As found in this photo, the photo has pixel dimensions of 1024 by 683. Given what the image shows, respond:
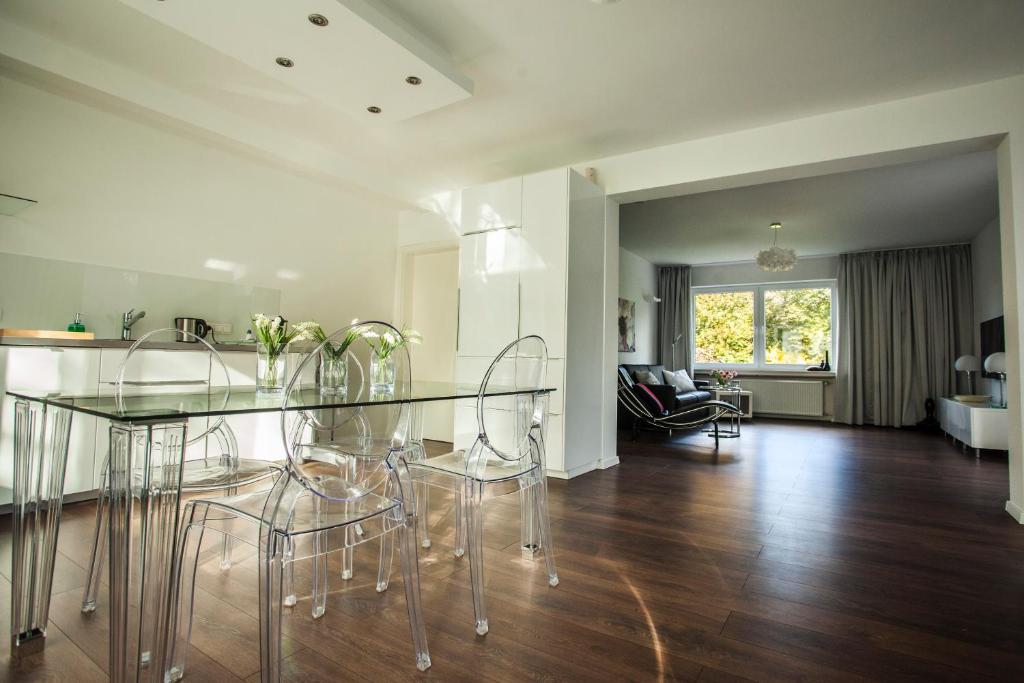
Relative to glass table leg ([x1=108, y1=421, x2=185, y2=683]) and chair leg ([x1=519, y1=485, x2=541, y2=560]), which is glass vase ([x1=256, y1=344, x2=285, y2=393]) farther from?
chair leg ([x1=519, y1=485, x2=541, y2=560])

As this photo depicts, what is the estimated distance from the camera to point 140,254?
11.6ft

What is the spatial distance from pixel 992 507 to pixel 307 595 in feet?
12.5

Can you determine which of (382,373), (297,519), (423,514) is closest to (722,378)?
(423,514)

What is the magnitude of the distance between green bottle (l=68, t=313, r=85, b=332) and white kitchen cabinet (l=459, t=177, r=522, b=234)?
266 cm

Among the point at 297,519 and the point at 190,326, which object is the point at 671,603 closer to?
the point at 297,519

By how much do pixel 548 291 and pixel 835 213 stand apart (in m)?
3.95

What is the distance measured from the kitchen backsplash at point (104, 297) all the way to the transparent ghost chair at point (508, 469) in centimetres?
251

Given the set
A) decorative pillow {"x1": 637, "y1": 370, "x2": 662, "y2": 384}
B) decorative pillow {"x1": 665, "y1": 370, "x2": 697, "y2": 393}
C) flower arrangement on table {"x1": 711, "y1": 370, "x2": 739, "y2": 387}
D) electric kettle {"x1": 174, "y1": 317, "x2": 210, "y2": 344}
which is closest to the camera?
electric kettle {"x1": 174, "y1": 317, "x2": 210, "y2": 344}

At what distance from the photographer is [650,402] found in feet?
19.2

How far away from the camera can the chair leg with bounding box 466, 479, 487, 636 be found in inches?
63.9

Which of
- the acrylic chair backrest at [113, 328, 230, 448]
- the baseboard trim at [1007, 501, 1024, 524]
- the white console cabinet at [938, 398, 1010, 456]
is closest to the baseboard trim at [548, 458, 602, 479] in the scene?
the acrylic chair backrest at [113, 328, 230, 448]

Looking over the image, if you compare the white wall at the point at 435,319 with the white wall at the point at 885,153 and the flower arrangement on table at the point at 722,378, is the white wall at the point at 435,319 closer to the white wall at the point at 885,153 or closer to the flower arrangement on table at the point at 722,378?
the white wall at the point at 885,153

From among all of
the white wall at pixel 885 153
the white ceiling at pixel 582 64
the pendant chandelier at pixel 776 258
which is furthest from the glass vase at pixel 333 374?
the pendant chandelier at pixel 776 258

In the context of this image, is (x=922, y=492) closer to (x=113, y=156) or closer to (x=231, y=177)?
(x=231, y=177)
